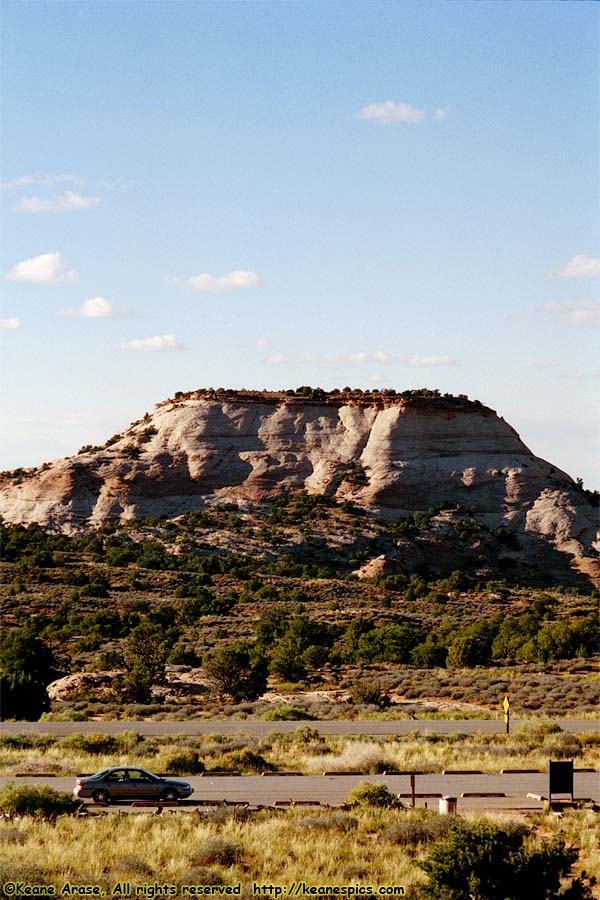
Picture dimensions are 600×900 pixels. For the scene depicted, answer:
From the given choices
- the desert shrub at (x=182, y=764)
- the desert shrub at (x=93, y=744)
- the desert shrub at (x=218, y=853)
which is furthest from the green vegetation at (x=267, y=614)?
the desert shrub at (x=218, y=853)

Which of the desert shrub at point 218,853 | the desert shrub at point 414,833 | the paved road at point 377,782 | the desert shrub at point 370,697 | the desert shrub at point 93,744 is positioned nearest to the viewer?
the desert shrub at point 218,853

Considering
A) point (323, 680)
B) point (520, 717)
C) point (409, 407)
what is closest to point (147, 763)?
point (520, 717)

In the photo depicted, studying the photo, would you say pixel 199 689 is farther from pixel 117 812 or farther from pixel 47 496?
pixel 47 496

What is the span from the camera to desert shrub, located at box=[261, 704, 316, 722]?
34.4m

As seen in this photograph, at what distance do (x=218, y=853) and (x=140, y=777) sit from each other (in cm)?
501

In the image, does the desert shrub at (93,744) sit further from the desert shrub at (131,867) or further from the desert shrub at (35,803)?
the desert shrub at (131,867)

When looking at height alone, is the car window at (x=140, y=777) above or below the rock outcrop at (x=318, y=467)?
below

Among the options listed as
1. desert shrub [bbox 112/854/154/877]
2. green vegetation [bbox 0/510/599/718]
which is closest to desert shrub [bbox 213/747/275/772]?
desert shrub [bbox 112/854/154/877]

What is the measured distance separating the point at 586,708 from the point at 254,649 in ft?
55.7

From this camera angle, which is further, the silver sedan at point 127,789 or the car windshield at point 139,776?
the car windshield at point 139,776

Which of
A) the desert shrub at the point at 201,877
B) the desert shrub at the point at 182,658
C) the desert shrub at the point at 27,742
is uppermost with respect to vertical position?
the desert shrub at the point at 182,658

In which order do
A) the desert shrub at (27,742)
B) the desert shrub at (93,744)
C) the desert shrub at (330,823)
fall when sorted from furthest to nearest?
the desert shrub at (27,742), the desert shrub at (93,744), the desert shrub at (330,823)

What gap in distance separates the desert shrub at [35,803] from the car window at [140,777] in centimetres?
165

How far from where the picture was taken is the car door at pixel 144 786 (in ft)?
67.3
